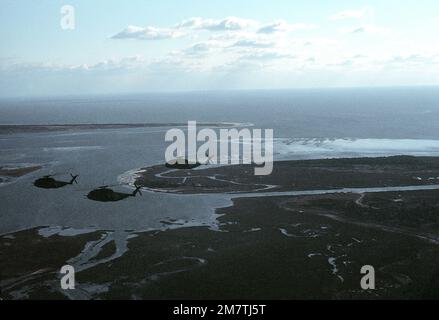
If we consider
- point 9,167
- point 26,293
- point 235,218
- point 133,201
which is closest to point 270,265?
point 235,218

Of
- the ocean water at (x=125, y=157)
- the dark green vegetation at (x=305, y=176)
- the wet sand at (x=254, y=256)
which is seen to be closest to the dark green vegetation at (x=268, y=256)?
the wet sand at (x=254, y=256)

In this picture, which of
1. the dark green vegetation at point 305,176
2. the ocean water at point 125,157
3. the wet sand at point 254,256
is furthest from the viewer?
the dark green vegetation at point 305,176

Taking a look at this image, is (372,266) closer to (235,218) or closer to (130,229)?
(235,218)

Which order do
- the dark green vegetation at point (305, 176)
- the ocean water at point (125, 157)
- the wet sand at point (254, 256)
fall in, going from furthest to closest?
1. the dark green vegetation at point (305, 176)
2. the ocean water at point (125, 157)
3. the wet sand at point (254, 256)

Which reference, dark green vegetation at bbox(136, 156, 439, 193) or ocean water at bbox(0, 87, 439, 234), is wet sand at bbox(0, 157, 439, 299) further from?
dark green vegetation at bbox(136, 156, 439, 193)

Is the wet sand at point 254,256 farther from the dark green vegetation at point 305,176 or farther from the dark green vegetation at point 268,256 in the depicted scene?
the dark green vegetation at point 305,176

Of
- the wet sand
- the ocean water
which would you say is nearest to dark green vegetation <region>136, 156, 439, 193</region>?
the ocean water

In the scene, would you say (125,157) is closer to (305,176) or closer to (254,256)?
(305,176)

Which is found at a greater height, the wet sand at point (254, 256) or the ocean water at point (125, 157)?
the ocean water at point (125, 157)

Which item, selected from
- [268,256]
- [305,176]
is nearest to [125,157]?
[305,176]

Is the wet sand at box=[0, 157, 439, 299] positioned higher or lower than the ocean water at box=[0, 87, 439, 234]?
lower

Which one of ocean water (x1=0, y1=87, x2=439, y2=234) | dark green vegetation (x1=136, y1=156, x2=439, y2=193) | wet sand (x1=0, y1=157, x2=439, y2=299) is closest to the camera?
wet sand (x1=0, y1=157, x2=439, y2=299)

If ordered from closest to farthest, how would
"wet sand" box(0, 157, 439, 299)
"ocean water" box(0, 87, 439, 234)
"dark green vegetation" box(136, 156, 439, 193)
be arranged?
1. "wet sand" box(0, 157, 439, 299)
2. "ocean water" box(0, 87, 439, 234)
3. "dark green vegetation" box(136, 156, 439, 193)
